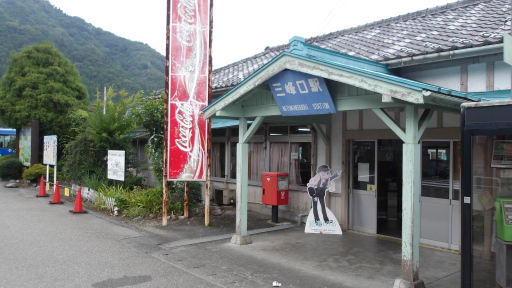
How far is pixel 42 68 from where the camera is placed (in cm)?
2081

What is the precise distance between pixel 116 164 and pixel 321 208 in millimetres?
6667

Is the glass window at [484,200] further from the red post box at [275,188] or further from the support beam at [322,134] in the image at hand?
the red post box at [275,188]

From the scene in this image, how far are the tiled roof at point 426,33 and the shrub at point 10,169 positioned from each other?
49.0 feet

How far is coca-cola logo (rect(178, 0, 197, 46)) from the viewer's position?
9609mm

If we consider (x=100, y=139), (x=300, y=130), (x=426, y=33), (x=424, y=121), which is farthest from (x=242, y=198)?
(x=100, y=139)

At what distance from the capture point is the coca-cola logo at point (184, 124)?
9508mm

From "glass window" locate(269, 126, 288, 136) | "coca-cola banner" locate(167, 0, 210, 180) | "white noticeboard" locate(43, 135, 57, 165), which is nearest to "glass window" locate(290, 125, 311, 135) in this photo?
"glass window" locate(269, 126, 288, 136)

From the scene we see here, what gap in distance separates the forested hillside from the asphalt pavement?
3228 centimetres

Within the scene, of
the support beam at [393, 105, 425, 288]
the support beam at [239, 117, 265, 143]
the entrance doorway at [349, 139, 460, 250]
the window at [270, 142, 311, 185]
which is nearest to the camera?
the support beam at [393, 105, 425, 288]

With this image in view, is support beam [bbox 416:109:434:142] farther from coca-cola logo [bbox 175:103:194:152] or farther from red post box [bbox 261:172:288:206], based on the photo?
coca-cola logo [bbox 175:103:194:152]

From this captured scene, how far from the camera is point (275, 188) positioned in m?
9.45

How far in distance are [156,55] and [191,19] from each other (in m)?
54.7

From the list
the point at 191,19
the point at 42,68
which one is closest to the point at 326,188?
the point at 191,19

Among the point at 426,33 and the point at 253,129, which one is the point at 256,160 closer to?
the point at 253,129
